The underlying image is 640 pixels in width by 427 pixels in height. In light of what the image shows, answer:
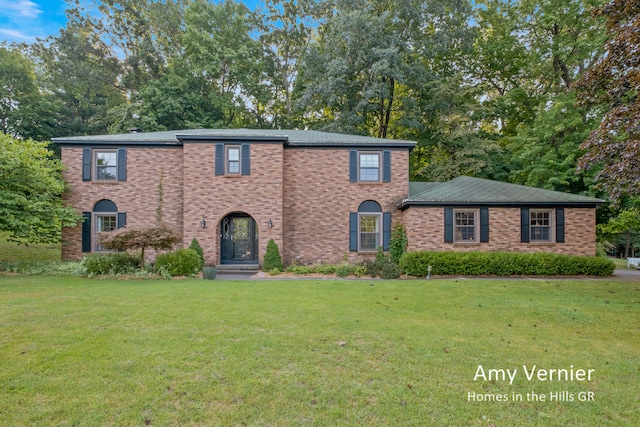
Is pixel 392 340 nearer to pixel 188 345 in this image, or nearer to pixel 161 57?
pixel 188 345

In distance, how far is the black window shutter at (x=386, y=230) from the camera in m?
14.3

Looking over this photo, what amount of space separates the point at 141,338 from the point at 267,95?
24.3m

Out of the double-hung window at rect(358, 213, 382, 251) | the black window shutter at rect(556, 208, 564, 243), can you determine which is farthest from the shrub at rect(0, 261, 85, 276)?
the black window shutter at rect(556, 208, 564, 243)

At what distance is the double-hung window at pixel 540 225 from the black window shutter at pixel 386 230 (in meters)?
5.86

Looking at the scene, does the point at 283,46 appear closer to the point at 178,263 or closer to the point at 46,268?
the point at 178,263

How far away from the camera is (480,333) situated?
16.9 feet

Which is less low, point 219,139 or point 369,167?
point 219,139

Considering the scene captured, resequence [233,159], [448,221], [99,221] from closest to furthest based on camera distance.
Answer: [448,221], [233,159], [99,221]

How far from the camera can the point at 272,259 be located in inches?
511

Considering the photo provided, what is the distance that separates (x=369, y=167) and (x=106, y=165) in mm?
11990

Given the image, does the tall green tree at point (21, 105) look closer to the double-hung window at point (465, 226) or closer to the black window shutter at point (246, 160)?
the black window shutter at point (246, 160)

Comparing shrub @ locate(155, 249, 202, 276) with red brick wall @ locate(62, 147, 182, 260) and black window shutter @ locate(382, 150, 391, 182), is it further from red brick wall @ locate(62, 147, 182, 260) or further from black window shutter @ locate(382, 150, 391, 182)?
black window shutter @ locate(382, 150, 391, 182)

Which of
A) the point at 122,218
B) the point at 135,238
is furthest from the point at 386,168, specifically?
the point at 122,218

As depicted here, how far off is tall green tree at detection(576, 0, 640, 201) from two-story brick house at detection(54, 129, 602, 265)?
5.33 meters
